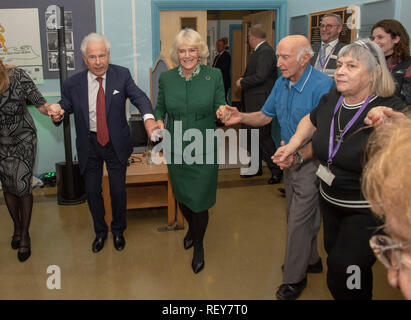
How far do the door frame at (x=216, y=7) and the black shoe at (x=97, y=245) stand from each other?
2.79 meters

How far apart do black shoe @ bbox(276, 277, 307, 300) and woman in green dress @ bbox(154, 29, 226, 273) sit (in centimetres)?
66

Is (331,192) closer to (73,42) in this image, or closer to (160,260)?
(160,260)

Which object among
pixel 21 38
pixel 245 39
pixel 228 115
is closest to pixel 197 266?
pixel 228 115

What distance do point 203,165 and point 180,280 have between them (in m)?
0.85

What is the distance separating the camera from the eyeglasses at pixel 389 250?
1001 mm

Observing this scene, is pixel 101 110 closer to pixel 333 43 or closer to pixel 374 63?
pixel 374 63

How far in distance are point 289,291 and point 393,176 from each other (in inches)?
81.3

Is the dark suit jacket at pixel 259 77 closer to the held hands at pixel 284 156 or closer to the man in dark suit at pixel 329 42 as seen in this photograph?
the man in dark suit at pixel 329 42

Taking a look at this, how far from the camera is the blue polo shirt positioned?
8.65ft

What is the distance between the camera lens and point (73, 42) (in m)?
5.21

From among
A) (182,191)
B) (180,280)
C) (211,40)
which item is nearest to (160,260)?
(180,280)

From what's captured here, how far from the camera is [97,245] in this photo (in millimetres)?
3553

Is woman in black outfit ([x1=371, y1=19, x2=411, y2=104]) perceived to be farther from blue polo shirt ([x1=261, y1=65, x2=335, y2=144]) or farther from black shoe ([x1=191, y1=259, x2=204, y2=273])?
black shoe ([x1=191, y1=259, x2=204, y2=273])

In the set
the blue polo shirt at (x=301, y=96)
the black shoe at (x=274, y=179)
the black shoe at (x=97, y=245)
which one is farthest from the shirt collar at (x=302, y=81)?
the black shoe at (x=274, y=179)
